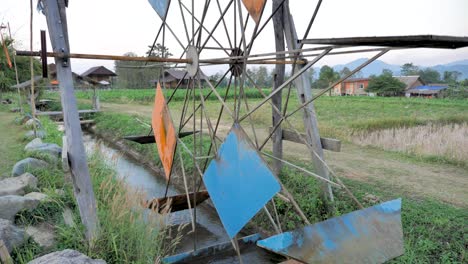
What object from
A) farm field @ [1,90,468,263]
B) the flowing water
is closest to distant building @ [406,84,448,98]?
farm field @ [1,90,468,263]

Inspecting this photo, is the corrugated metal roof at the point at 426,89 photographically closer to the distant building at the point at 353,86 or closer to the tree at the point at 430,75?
the distant building at the point at 353,86

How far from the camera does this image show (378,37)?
94.3 inches

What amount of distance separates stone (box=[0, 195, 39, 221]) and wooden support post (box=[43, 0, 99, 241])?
1058mm

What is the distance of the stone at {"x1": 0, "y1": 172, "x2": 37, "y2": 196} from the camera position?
16.9 ft

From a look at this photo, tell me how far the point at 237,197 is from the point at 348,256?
1.10m

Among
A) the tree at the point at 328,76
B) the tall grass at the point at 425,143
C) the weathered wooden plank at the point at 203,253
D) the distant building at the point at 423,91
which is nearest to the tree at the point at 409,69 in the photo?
the distant building at the point at 423,91

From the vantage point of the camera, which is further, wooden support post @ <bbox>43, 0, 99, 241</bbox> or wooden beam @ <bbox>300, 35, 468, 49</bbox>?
wooden support post @ <bbox>43, 0, 99, 241</bbox>

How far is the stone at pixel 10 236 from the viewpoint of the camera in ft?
11.5

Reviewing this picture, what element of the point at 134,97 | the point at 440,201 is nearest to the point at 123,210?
the point at 440,201

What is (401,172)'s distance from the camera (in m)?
7.13

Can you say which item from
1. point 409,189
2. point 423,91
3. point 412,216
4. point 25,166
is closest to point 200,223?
point 25,166

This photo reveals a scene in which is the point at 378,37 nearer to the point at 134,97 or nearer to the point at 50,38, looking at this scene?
the point at 50,38

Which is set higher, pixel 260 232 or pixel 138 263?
pixel 138 263

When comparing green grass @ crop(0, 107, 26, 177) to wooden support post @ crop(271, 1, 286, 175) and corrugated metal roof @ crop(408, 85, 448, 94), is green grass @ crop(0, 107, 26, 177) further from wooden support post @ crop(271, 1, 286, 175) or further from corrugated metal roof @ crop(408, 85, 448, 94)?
corrugated metal roof @ crop(408, 85, 448, 94)
